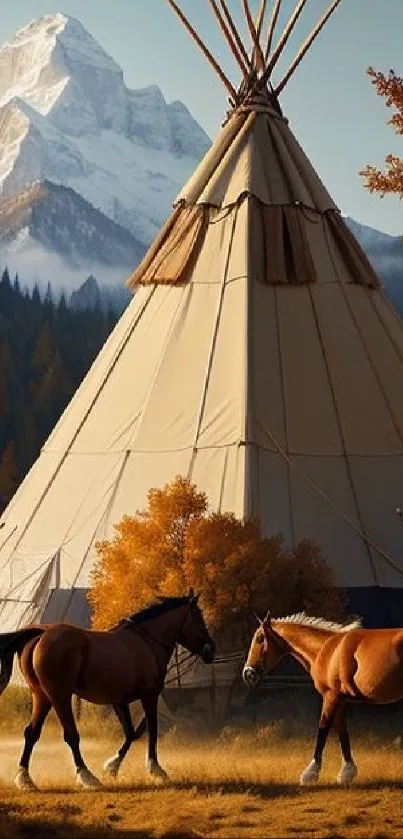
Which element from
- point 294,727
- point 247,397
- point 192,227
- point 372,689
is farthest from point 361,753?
point 192,227

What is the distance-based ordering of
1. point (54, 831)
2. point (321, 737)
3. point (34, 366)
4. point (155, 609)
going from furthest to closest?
point (34, 366) → point (155, 609) → point (321, 737) → point (54, 831)

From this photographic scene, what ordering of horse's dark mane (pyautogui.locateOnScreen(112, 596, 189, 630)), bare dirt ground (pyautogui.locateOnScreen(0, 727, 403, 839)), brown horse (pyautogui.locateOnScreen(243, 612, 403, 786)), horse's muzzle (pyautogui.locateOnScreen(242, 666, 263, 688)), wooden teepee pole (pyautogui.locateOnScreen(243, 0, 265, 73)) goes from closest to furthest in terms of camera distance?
bare dirt ground (pyautogui.locateOnScreen(0, 727, 403, 839)), brown horse (pyautogui.locateOnScreen(243, 612, 403, 786)), horse's muzzle (pyautogui.locateOnScreen(242, 666, 263, 688)), horse's dark mane (pyautogui.locateOnScreen(112, 596, 189, 630)), wooden teepee pole (pyautogui.locateOnScreen(243, 0, 265, 73))

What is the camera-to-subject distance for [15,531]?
69.2ft

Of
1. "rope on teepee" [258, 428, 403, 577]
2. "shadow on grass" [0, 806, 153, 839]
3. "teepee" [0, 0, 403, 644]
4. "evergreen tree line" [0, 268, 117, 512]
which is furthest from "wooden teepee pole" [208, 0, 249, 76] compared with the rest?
"evergreen tree line" [0, 268, 117, 512]

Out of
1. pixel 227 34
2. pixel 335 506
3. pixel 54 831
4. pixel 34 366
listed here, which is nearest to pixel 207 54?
pixel 227 34

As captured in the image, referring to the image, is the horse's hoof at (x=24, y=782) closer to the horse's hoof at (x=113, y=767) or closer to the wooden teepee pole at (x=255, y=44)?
the horse's hoof at (x=113, y=767)

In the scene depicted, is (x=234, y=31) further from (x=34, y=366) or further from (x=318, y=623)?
(x=34, y=366)

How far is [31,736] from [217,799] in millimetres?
1967

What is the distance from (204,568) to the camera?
1616cm

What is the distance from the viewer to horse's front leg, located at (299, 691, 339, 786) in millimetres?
12133

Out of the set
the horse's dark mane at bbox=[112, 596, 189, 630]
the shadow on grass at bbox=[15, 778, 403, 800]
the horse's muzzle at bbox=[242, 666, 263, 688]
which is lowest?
the shadow on grass at bbox=[15, 778, 403, 800]

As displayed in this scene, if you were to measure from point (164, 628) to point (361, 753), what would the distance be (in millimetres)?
3903

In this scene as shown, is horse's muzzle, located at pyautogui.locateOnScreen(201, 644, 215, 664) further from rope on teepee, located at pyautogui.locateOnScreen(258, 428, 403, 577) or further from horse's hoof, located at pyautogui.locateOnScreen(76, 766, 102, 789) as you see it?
rope on teepee, located at pyautogui.locateOnScreen(258, 428, 403, 577)

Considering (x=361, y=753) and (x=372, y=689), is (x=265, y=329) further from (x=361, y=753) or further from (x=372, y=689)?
(x=372, y=689)
